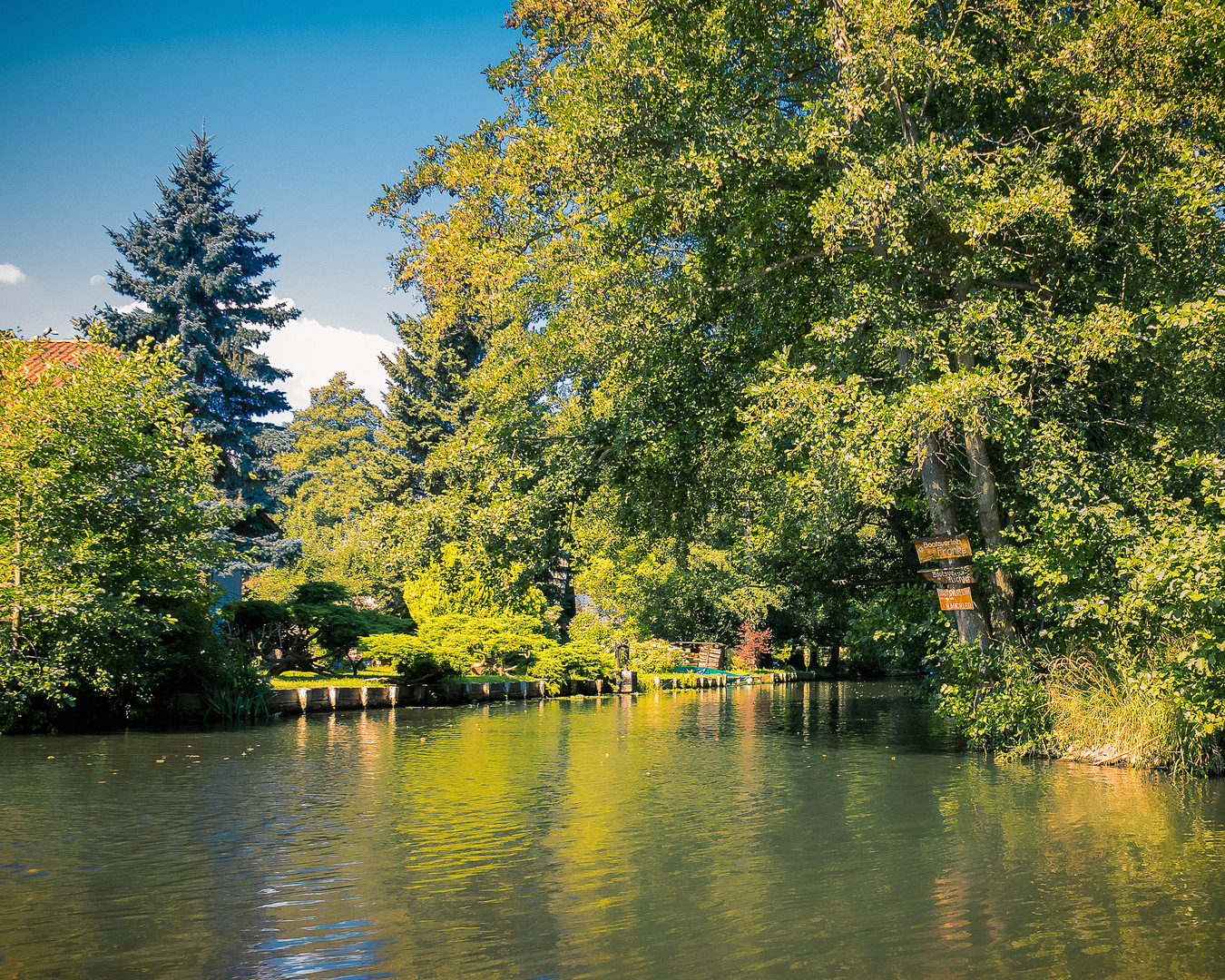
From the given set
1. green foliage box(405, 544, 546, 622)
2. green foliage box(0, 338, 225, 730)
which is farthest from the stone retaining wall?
green foliage box(0, 338, 225, 730)

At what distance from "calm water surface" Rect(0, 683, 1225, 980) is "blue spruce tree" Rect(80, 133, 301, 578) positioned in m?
17.7

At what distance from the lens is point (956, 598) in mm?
14055

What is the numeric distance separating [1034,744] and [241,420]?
25.8 m

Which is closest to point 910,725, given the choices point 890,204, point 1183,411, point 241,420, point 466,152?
point 1183,411

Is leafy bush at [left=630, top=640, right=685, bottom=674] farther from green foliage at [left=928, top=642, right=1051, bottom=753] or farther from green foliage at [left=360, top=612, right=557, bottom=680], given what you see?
green foliage at [left=928, top=642, right=1051, bottom=753]

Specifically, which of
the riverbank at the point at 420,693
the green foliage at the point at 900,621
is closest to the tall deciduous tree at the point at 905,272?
the green foliage at the point at 900,621

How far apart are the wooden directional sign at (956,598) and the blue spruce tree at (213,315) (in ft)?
65.3

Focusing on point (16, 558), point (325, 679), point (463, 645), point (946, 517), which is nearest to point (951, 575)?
point (946, 517)

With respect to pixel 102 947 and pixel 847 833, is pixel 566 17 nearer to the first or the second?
pixel 847 833

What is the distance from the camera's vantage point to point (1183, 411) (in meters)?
12.8

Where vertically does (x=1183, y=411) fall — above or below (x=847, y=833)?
above

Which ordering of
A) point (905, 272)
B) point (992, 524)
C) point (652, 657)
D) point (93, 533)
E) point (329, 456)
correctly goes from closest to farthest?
point (905, 272) → point (992, 524) → point (93, 533) → point (652, 657) → point (329, 456)

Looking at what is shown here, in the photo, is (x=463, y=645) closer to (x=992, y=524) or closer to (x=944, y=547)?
(x=944, y=547)

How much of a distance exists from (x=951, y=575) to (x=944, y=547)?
0.43m
